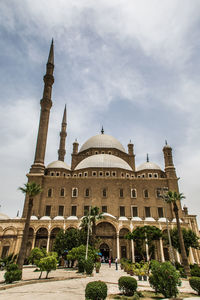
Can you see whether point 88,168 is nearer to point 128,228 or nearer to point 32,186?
point 128,228

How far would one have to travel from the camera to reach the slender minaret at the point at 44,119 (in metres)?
36.7

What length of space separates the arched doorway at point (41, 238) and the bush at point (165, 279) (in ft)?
79.5

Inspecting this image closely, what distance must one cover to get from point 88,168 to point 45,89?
17.0 m

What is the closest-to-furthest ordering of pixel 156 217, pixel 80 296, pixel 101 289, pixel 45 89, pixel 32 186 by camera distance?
pixel 101 289 → pixel 80 296 → pixel 32 186 → pixel 156 217 → pixel 45 89

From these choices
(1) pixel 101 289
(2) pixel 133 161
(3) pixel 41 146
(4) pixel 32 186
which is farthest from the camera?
(2) pixel 133 161

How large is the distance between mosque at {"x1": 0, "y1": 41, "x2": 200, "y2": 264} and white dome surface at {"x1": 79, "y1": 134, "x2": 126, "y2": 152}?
177 inches

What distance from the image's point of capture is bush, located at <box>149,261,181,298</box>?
30.1 ft

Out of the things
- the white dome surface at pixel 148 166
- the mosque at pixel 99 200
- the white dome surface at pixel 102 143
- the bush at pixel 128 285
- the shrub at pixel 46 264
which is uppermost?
the white dome surface at pixel 102 143

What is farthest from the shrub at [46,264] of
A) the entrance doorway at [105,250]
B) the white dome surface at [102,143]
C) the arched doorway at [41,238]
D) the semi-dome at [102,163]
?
the white dome surface at [102,143]

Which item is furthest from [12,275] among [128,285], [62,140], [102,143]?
[62,140]

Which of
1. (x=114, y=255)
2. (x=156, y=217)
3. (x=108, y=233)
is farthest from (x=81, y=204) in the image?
(x=156, y=217)

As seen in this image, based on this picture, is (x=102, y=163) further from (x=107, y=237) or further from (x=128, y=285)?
(x=128, y=285)

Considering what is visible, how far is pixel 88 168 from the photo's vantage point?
38906mm

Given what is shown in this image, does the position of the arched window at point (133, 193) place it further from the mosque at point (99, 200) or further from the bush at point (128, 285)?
the bush at point (128, 285)
